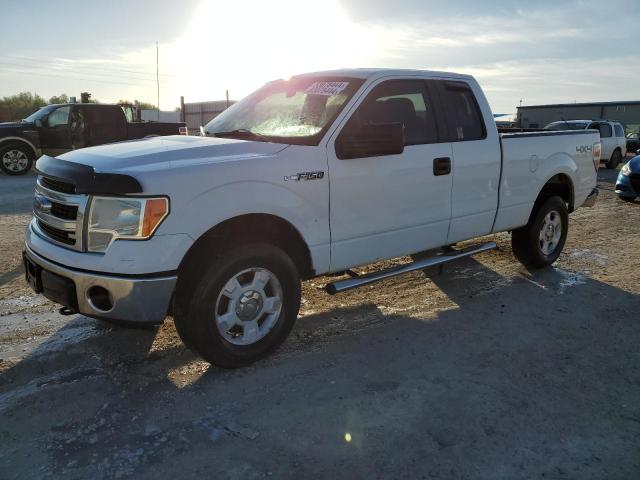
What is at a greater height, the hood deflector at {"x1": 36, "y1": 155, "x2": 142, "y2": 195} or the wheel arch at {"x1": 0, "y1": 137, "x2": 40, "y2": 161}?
the wheel arch at {"x1": 0, "y1": 137, "x2": 40, "y2": 161}

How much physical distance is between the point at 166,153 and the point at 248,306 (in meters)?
1.11

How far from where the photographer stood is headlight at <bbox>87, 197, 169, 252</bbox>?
114 inches

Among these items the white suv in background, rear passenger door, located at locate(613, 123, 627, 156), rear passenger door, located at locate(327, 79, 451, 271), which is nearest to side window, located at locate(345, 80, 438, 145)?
rear passenger door, located at locate(327, 79, 451, 271)

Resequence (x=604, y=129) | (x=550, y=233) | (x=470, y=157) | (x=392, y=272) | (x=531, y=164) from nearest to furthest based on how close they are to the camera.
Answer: (x=392, y=272) → (x=470, y=157) → (x=531, y=164) → (x=550, y=233) → (x=604, y=129)

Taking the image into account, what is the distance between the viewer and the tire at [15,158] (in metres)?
14.1

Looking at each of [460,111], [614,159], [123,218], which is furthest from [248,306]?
[614,159]

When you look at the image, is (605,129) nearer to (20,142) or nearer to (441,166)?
(441,166)

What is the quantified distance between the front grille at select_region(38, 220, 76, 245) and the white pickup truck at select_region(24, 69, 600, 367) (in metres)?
0.02

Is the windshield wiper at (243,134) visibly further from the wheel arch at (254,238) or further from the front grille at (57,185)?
the front grille at (57,185)

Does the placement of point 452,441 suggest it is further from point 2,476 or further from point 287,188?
point 2,476

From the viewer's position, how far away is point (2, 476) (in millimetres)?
2439

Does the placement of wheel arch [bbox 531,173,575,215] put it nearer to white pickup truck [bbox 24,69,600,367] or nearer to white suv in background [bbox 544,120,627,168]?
white pickup truck [bbox 24,69,600,367]

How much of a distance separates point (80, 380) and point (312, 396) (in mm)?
1501

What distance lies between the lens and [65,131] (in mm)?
14281
